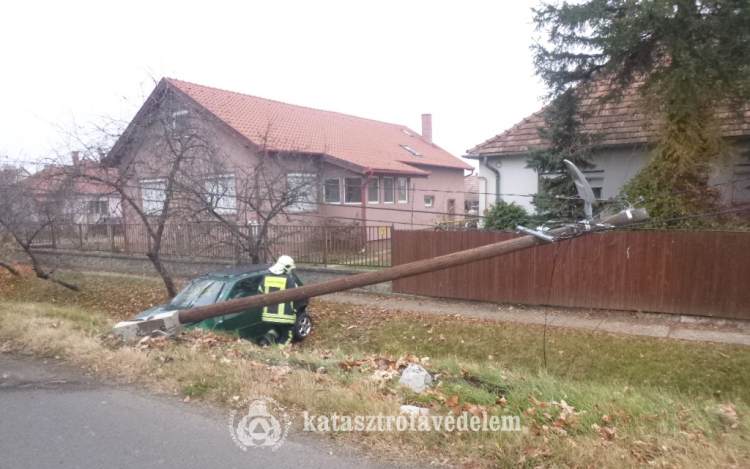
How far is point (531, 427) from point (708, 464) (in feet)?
3.64

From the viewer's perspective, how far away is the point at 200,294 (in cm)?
912

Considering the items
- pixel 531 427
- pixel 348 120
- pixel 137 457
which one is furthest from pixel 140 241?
pixel 531 427

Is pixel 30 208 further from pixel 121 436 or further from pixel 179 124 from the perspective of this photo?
pixel 121 436

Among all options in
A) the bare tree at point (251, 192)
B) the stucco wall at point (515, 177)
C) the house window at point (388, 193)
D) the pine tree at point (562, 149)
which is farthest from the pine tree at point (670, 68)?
the house window at point (388, 193)

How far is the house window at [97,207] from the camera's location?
1407 centimetres

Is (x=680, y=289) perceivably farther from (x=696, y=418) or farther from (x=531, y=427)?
(x=531, y=427)

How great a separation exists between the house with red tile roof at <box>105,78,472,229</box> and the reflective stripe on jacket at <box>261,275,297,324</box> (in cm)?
420

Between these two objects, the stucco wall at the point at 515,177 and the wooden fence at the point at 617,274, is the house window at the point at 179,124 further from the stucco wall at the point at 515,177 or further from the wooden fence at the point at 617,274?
the stucco wall at the point at 515,177

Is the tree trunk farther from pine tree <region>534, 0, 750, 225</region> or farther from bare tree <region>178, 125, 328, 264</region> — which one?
pine tree <region>534, 0, 750, 225</region>

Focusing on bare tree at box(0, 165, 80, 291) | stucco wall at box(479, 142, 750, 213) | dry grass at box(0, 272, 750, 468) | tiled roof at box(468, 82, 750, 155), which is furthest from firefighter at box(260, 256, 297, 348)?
bare tree at box(0, 165, 80, 291)

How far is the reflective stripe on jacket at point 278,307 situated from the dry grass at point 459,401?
4.66 feet

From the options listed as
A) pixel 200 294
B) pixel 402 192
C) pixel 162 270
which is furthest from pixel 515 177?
pixel 162 270

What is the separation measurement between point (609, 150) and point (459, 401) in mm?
11096

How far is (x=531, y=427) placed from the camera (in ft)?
12.7
